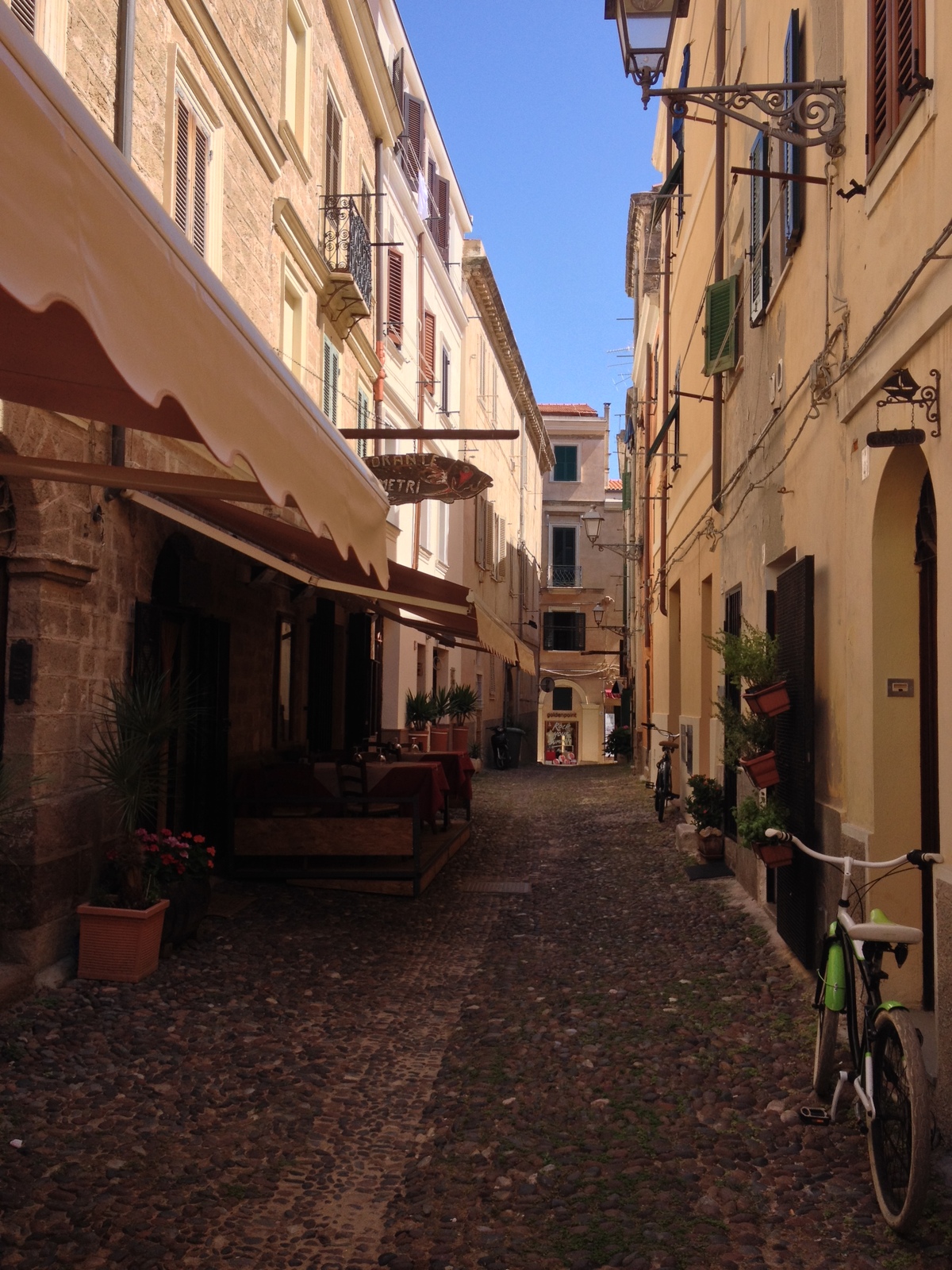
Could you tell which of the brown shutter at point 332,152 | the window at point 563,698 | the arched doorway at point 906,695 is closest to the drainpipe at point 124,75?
the arched doorway at point 906,695

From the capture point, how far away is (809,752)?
660 centimetres

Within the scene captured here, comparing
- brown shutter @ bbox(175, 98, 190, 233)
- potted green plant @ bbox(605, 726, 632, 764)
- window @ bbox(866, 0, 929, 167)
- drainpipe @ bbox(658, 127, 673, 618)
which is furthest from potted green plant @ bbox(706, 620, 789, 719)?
potted green plant @ bbox(605, 726, 632, 764)

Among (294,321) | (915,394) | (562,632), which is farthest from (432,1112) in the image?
(562,632)

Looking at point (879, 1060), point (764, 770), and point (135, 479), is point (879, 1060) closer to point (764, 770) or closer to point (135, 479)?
point (135, 479)

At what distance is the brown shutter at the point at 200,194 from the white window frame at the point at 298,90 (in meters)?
2.28

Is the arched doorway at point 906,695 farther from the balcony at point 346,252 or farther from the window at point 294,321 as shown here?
the balcony at point 346,252

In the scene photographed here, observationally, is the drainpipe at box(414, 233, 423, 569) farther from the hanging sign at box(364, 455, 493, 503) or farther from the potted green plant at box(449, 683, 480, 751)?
the hanging sign at box(364, 455, 493, 503)

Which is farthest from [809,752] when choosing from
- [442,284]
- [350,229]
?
[442,284]

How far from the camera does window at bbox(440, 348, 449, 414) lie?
2341 cm

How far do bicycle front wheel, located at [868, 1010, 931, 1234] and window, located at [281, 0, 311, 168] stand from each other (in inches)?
409

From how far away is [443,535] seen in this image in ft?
76.2

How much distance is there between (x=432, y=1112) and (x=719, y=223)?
29.8ft

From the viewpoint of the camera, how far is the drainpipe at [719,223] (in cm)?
1091

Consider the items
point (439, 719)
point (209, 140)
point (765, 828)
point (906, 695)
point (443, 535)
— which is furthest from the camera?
point (443, 535)
